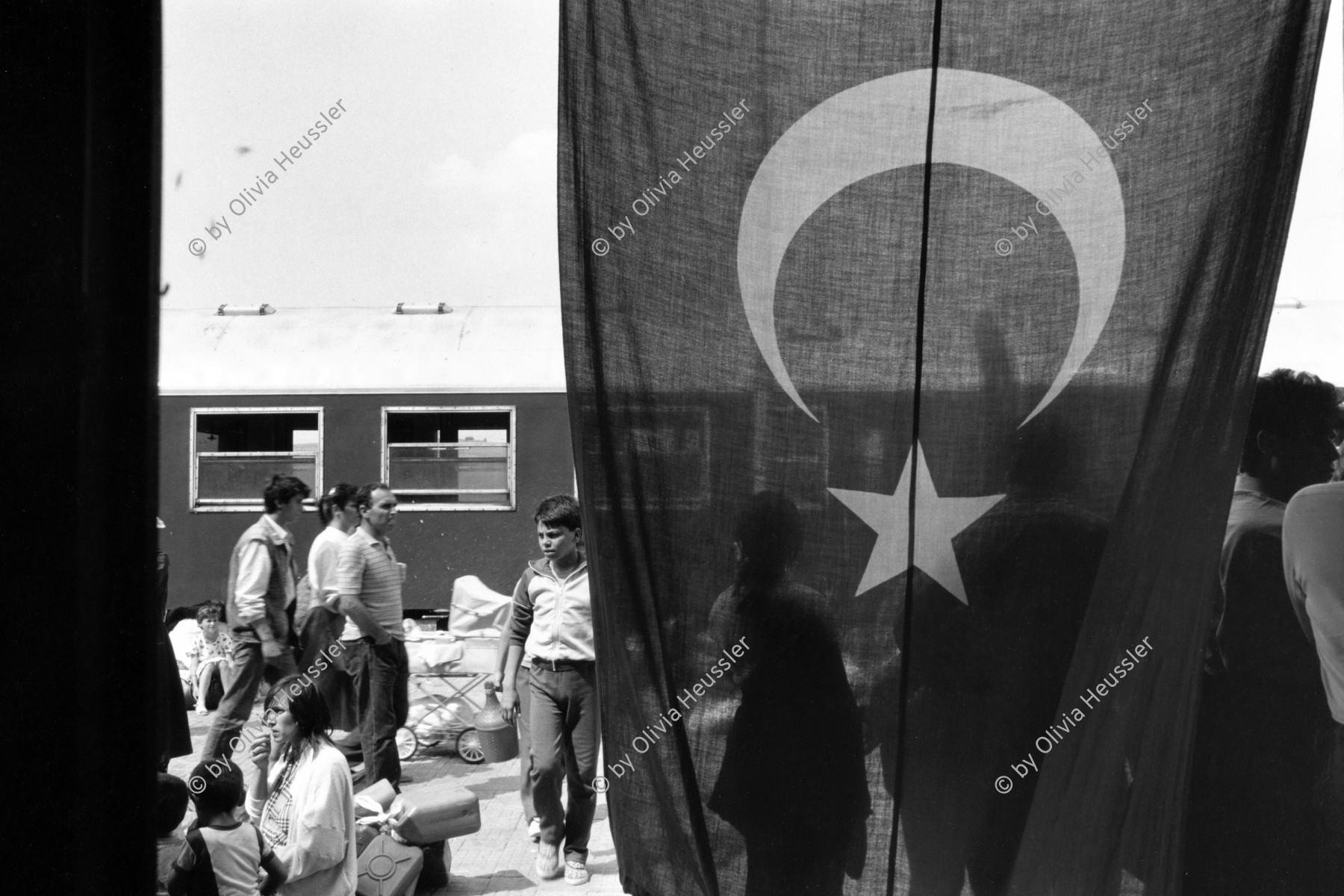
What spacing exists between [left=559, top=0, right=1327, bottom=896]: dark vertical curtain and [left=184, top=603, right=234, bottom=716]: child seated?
7.04 meters

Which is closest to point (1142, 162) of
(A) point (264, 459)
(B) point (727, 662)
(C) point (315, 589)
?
(B) point (727, 662)

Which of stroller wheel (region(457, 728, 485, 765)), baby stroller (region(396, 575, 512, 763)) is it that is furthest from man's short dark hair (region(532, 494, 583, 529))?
stroller wheel (region(457, 728, 485, 765))

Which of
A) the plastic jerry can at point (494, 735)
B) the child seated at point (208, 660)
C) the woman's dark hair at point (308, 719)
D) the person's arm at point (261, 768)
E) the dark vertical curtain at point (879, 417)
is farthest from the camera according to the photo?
the child seated at point (208, 660)

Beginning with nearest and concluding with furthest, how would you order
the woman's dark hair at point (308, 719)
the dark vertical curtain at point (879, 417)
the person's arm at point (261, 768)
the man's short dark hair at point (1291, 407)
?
the dark vertical curtain at point (879, 417), the man's short dark hair at point (1291, 407), the woman's dark hair at point (308, 719), the person's arm at point (261, 768)

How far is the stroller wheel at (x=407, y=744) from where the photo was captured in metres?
7.03

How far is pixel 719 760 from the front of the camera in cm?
167

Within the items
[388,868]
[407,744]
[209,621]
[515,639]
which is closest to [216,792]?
[388,868]

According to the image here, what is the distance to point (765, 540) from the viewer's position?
5.40ft

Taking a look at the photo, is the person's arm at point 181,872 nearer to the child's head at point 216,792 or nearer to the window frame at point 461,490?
the child's head at point 216,792

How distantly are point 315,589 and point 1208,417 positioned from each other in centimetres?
541

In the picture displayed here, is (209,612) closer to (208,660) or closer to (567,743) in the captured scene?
(208,660)

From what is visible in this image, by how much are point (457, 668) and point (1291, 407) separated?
6.05 meters

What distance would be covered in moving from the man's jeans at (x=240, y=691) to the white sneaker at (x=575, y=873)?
1979mm

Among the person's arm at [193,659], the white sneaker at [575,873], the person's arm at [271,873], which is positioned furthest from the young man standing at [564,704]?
the person's arm at [193,659]
